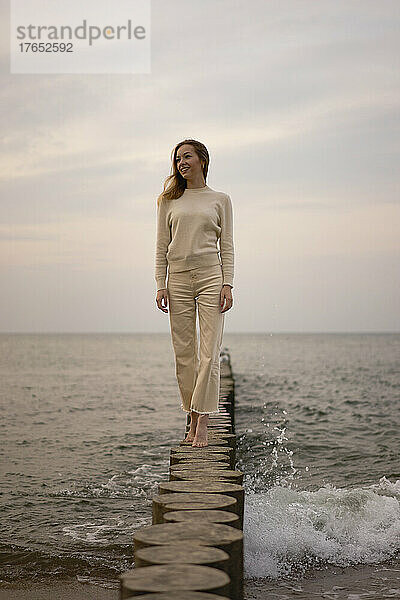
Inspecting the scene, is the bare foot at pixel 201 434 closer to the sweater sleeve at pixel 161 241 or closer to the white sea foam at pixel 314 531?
the white sea foam at pixel 314 531

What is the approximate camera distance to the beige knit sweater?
558 centimetres

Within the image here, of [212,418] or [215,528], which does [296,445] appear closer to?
[212,418]

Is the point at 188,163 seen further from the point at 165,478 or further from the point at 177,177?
the point at 165,478

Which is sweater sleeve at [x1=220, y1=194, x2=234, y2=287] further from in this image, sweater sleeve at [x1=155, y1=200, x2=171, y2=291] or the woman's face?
sweater sleeve at [x1=155, y1=200, x2=171, y2=291]

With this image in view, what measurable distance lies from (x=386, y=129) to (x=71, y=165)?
9529mm

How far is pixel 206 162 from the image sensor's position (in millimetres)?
5699

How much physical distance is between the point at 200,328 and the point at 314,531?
75.4 inches

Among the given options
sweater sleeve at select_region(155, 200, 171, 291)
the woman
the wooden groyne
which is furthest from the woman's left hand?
the wooden groyne

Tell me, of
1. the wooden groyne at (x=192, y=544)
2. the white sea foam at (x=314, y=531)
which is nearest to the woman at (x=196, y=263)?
the white sea foam at (x=314, y=531)

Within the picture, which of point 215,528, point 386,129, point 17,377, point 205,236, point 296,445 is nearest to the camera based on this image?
point 215,528

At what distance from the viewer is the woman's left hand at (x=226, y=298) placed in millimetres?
5633

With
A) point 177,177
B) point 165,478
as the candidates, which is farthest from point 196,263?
point 165,478

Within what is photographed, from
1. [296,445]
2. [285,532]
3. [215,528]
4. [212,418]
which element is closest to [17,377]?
[296,445]

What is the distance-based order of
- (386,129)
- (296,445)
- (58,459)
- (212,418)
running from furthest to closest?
(386,129)
(296,445)
(58,459)
(212,418)
